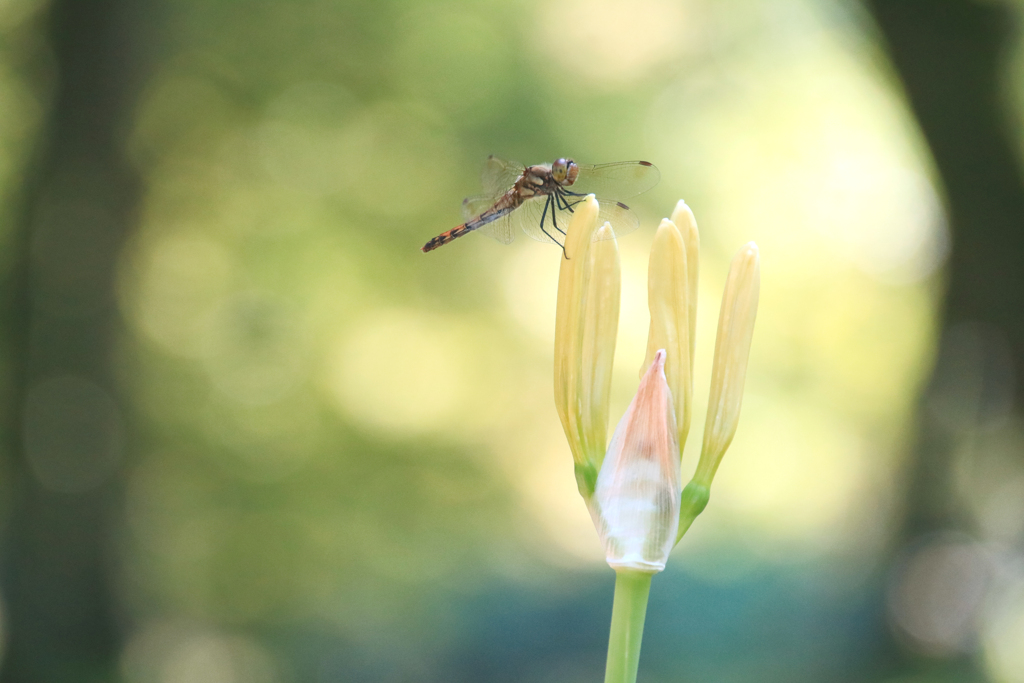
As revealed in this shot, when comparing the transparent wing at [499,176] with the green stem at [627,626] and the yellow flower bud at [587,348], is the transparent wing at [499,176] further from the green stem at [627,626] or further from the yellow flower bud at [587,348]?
the green stem at [627,626]

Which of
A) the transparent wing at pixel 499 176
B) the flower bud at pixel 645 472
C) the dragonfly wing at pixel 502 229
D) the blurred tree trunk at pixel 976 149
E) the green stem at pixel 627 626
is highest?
the blurred tree trunk at pixel 976 149

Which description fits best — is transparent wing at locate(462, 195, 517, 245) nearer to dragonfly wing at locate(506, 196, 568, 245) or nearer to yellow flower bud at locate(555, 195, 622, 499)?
dragonfly wing at locate(506, 196, 568, 245)

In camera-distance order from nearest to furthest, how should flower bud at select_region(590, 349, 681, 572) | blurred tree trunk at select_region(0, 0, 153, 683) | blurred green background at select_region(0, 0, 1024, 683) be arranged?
flower bud at select_region(590, 349, 681, 572)
blurred tree trunk at select_region(0, 0, 153, 683)
blurred green background at select_region(0, 0, 1024, 683)

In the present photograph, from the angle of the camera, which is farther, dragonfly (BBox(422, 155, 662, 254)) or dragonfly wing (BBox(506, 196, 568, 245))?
dragonfly wing (BBox(506, 196, 568, 245))

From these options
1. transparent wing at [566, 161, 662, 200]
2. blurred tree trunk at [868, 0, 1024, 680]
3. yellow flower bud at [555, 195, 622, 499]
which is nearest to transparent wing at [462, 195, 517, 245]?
transparent wing at [566, 161, 662, 200]

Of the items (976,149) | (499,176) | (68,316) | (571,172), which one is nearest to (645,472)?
(571,172)

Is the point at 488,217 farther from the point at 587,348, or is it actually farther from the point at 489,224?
the point at 587,348

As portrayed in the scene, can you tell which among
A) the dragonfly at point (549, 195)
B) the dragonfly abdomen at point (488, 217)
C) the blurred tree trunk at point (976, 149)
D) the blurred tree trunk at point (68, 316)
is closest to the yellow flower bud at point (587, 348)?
the dragonfly at point (549, 195)
